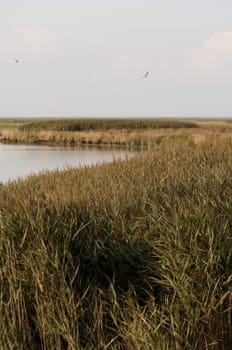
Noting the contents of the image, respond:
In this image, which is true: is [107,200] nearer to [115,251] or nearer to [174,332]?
[115,251]

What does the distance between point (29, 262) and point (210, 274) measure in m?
1.28

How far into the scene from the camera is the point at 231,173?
638 cm

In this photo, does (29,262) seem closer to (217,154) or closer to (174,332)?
(174,332)

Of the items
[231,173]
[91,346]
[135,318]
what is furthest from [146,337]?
[231,173]

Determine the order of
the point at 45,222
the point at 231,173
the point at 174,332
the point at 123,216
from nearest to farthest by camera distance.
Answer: the point at 174,332
the point at 45,222
the point at 123,216
the point at 231,173

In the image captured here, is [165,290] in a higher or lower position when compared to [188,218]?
lower

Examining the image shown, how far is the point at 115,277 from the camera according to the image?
12.3ft

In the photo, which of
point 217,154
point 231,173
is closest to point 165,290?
point 231,173

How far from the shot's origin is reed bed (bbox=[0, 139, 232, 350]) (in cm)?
321

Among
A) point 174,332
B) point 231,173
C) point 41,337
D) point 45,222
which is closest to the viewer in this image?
point 174,332

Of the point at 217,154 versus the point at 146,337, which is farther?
the point at 217,154

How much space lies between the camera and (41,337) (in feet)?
10.8

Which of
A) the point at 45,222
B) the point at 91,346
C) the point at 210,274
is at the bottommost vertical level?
the point at 91,346

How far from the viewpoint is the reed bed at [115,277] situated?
3.21m
